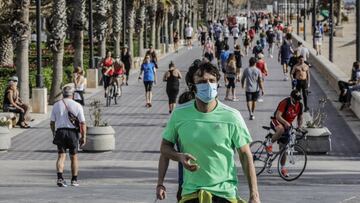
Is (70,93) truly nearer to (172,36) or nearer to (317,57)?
(317,57)

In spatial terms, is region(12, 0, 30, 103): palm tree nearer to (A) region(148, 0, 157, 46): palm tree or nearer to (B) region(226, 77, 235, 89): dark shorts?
(B) region(226, 77, 235, 89): dark shorts

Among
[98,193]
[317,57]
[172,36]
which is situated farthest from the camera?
[172,36]

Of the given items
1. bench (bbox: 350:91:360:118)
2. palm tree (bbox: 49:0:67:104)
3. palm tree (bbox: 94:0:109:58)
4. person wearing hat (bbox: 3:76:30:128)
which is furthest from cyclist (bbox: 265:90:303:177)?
palm tree (bbox: 94:0:109:58)

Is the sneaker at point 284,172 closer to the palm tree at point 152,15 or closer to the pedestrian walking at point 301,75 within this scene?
the pedestrian walking at point 301,75

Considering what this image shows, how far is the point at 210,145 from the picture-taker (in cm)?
742

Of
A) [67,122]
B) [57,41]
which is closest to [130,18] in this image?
[57,41]

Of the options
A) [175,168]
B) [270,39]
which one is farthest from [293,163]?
[270,39]

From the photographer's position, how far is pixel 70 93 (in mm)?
15094

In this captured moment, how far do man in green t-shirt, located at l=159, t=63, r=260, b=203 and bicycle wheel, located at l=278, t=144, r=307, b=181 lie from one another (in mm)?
9106

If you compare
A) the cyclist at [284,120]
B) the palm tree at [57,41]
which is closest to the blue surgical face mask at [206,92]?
the cyclist at [284,120]

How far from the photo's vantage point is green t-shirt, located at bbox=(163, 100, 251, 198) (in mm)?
7406

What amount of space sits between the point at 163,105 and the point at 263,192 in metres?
15.5

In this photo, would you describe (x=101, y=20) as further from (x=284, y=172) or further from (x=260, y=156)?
(x=284, y=172)

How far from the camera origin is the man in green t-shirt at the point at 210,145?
7402 millimetres
